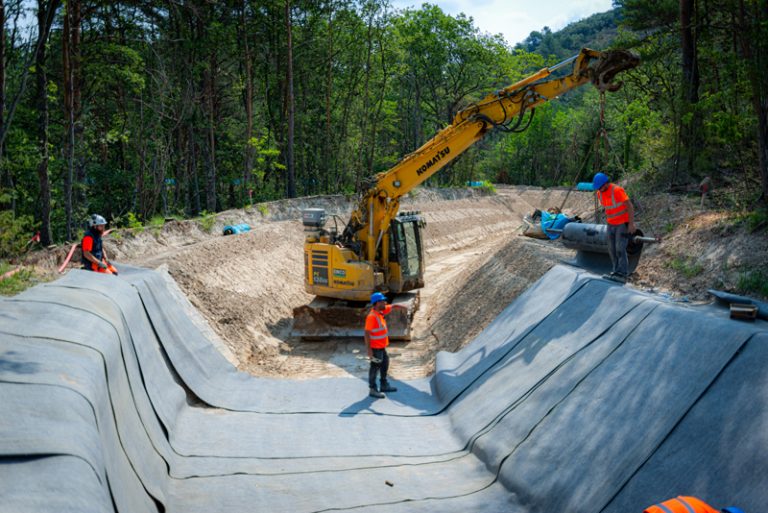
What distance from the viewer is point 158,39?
24375mm

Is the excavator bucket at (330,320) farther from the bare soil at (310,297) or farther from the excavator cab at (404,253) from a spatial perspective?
the excavator cab at (404,253)

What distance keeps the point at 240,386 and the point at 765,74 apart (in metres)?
10.3

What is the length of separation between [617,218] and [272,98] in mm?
27075

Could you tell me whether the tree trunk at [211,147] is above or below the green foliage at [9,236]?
above

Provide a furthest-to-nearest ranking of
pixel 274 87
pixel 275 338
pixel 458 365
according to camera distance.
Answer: pixel 274 87 < pixel 275 338 < pixel 458 365

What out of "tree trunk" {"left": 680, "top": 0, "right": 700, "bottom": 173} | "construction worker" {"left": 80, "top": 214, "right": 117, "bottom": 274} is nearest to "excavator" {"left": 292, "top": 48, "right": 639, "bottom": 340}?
"construction worker" {"left": 80, "top": 214, "right": 117, "bottom": 274}

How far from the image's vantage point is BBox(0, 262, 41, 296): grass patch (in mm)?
8477

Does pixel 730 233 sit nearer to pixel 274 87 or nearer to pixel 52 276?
pixel 52 276

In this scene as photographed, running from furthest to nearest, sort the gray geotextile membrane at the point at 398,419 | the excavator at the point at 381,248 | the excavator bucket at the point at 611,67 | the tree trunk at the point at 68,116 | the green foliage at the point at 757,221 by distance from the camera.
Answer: the tree trunk at the point at 68,116
the excavator at the point at 381,248
the excavator bucket at the point at 611,67
the green foliage at the point at 757,221
the gray geotextile membrane at the point at 398,419

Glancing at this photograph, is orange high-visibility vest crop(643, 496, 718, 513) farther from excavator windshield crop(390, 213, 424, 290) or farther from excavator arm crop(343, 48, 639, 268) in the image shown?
excavator windshield crop(390, 213, 424, 290)

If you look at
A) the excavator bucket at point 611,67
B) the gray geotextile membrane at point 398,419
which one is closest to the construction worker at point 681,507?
the gray geotextile membrane at point 398,419

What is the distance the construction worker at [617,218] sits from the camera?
350 inches

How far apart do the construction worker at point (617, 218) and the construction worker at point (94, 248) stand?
8011 millimetres

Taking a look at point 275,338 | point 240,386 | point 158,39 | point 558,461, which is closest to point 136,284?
point 240,386
